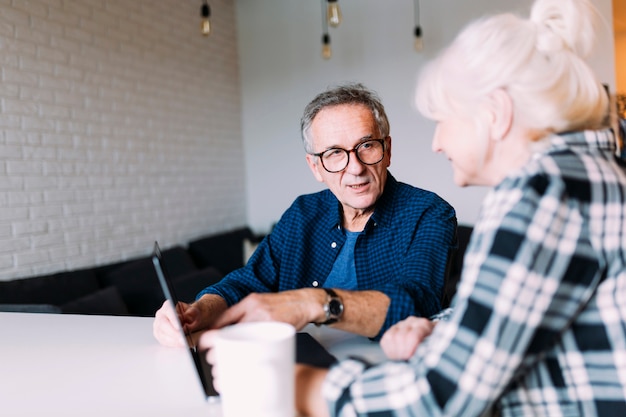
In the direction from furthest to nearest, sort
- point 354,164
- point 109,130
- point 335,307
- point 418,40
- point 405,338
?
point 418,40 → point 109,130 → point 354,164 → point 335,307 → point 405,338

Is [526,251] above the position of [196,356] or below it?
above

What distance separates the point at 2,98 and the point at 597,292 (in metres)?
2.59

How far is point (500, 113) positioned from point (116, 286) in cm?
265

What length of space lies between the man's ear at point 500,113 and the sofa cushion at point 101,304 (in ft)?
6.88

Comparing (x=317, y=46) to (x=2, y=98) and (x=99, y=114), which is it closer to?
(x=99, y=114)

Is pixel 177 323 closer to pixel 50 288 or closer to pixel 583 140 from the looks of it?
pixel 583 140

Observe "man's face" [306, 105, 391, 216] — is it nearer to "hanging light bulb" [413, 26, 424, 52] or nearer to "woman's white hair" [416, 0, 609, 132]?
"woman's white hair" [416, 0, 609, 132]

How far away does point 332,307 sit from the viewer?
0.94 metres

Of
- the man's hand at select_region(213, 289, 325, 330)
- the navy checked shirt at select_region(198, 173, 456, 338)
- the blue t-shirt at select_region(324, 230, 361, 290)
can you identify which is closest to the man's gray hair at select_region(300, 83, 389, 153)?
the navy checked shirt at select_region(198, 173, 456, 338)

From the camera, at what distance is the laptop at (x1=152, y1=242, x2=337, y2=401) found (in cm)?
76

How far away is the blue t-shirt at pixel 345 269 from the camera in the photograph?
1521mm

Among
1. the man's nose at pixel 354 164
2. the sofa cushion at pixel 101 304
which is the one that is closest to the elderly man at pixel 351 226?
the man's nose at pixel 354 164

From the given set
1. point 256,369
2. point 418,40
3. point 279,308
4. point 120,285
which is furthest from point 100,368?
point 418,40

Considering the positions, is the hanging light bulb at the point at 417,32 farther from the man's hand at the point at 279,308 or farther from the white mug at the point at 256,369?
the white mug at the point at 256,369
